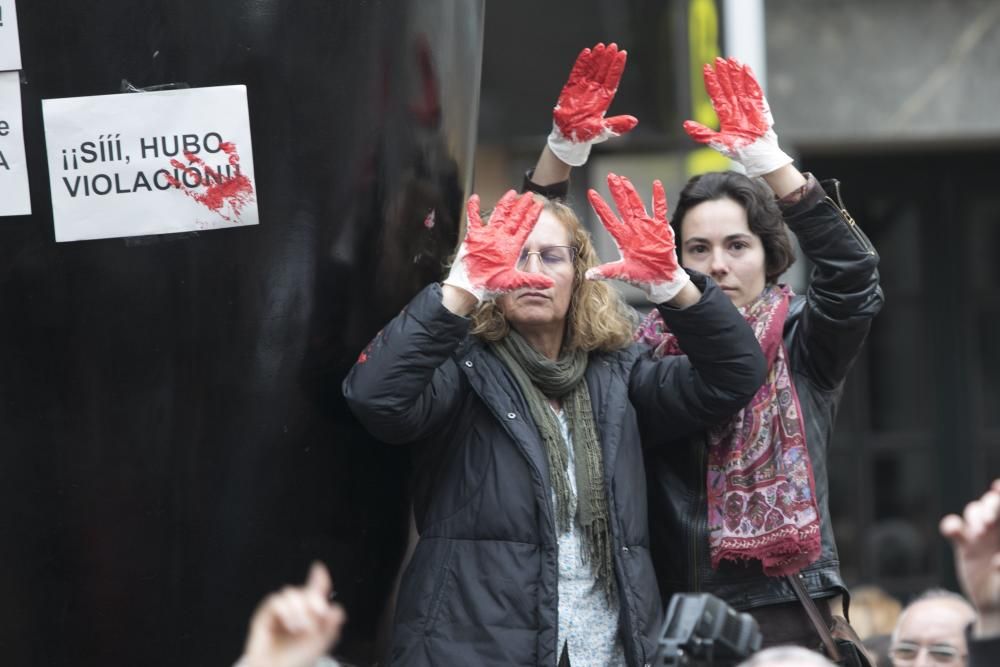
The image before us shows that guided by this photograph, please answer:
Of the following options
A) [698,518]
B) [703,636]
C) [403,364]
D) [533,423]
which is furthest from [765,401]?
[703,636]

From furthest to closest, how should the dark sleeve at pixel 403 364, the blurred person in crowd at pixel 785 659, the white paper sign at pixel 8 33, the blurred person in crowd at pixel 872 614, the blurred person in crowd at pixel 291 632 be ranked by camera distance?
the blurred person in crowd at pixel 872 614 → the dark sleeve at pixel 403 364 → the white paper sign at pixel 8 33 → the blurred person in crowd at pixel 785 659 → the blurred person in crowd at pixel 291 632

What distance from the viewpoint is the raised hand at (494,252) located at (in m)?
2.53

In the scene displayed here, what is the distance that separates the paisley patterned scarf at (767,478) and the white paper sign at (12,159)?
49.4 inches

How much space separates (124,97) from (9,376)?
0.45 metres

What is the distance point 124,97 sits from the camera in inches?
93.9

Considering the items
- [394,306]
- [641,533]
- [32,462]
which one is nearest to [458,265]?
[394,306]

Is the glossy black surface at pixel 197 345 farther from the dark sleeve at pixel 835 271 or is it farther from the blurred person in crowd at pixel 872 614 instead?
the blurred person in crowd at pixel 872 614

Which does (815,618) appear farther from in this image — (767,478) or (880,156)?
(880,156)

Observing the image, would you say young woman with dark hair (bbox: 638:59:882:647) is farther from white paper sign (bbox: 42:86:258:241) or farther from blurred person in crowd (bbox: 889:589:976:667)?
white paper sign (bbox: 42:86:258:241)

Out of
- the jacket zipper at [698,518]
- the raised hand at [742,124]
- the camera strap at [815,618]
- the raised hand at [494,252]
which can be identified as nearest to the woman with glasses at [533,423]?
the raised hand at [494,252]

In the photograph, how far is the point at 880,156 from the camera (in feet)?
24.2

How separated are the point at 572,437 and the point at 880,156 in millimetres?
5040

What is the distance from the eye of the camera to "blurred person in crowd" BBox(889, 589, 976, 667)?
9.50 ft

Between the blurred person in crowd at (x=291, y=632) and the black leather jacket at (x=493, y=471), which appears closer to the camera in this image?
the blurred person in crowd at (x=291, y=632)
